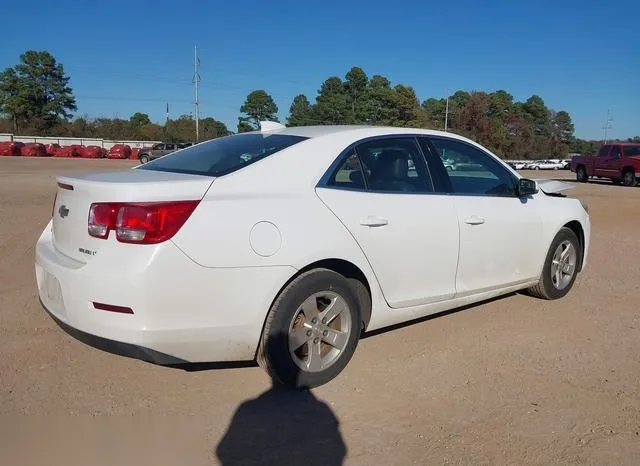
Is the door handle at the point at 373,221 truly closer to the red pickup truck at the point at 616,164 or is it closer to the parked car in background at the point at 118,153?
the red pickup truck at the point at 616,164

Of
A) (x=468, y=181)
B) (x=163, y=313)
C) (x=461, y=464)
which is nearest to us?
(x=461, y=464)

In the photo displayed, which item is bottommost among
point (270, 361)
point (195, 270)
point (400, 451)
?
point (400, 451)

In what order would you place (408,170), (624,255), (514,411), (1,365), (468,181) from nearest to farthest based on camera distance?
(514,411), (1,365), (408,170), (468,181), (624,255)

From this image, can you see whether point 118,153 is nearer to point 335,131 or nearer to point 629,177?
point 629,177

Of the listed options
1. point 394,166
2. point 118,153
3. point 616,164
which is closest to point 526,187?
point 394,166

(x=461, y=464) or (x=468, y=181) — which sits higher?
(x=468, y=181)

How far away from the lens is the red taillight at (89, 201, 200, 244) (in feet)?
9.76

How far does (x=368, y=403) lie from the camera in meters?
3.41

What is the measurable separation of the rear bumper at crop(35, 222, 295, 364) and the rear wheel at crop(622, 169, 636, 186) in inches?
1029

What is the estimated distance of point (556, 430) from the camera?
3.14m

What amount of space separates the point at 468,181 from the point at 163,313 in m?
2.83

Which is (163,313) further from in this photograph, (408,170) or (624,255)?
(624,255)

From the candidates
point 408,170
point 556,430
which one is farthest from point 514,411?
point 408,170

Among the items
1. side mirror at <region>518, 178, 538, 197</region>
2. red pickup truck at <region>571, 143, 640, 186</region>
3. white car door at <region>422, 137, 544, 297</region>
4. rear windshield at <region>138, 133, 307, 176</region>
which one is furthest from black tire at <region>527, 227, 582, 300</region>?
red pickup truck at <region>571, 143, 640, 186</region>
